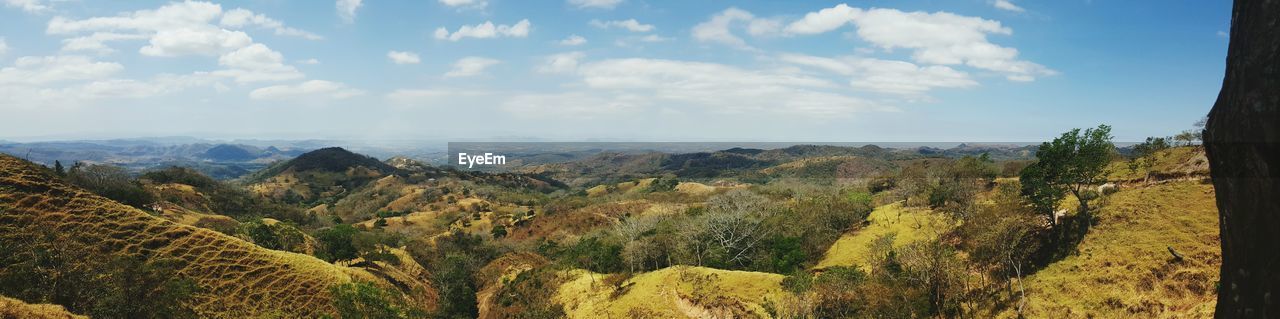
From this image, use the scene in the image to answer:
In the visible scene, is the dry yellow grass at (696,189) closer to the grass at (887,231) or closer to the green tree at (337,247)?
the grass at (887,231)

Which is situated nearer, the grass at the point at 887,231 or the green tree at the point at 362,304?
the green tree at the point at 362,304

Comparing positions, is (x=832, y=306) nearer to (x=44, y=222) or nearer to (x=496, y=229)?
(x=44, y=222)

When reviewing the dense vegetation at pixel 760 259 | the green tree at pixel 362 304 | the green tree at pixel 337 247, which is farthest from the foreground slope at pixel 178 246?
the green tree at pixel 362 304

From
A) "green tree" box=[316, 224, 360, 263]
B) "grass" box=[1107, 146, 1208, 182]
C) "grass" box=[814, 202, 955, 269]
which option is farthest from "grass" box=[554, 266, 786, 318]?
"green tree" box=[316, 224, 360, 263]

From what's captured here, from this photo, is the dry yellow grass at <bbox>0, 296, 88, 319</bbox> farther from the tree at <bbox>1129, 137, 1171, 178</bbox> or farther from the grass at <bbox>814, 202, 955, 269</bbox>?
the tree at <bbox>1129, 137, 1171, 178</bbox>

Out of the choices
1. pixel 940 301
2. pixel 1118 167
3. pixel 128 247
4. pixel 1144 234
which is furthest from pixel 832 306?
pixel 128 247

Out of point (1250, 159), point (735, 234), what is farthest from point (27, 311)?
point (735, 234)
